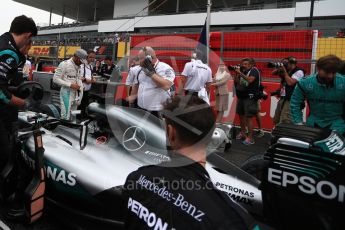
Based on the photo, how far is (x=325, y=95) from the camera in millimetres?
3389

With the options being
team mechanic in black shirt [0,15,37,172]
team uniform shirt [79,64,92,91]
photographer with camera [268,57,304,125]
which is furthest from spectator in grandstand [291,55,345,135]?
team uniform shirt [79,64,92,91]

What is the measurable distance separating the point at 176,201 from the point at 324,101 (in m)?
2.72

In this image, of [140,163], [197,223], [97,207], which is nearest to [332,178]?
[197,223]

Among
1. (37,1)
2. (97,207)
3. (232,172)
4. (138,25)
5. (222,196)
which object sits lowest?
(97,207)

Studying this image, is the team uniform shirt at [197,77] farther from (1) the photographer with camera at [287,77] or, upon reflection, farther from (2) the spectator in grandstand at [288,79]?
(2) the spectator in grandstand at [288,79]

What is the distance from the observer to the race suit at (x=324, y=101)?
10.9 feet

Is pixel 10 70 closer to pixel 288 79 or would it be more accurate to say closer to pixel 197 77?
pixel 197 77

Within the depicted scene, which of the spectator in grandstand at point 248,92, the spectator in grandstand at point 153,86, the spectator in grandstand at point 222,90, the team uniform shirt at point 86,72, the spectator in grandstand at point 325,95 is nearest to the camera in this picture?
the spectator in grandstand at point 325,95

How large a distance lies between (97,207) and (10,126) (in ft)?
4.04

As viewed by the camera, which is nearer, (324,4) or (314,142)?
(314,142)

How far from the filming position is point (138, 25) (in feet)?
121

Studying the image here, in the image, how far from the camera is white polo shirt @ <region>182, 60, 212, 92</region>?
6281mm

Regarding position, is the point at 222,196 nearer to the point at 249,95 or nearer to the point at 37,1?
the point at 249,95

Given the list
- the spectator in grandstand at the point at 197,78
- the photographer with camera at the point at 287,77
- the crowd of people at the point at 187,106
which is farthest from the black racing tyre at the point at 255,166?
the spectator in grandstand at the point at 197,78
